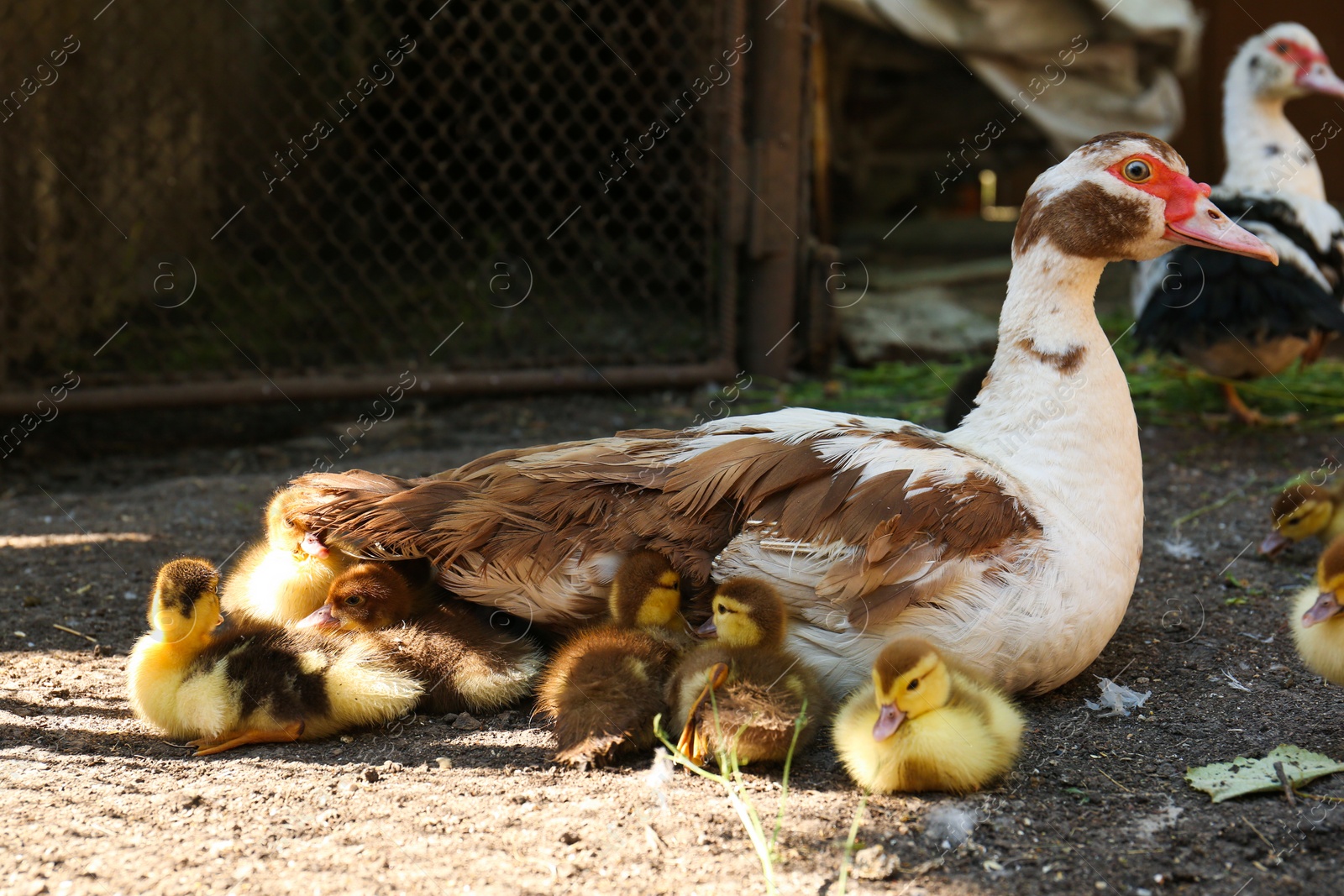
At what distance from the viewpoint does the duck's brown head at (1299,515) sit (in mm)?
3686

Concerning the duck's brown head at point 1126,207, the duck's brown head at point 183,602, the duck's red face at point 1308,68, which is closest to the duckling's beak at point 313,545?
the duck's brown head at point 183,602

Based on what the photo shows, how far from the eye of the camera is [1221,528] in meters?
4.15

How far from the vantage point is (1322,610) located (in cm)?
252

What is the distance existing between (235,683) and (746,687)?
118cm

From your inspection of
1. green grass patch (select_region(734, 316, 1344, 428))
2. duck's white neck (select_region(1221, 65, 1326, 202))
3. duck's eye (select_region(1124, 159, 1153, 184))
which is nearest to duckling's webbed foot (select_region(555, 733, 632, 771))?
duck's eye (select_region(1124, 159, 1153, 184))

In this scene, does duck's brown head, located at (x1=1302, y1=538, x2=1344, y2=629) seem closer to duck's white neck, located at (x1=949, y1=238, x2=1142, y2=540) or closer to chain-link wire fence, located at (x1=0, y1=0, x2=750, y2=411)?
duck's white neck, located at (x1=949, y1=238, x2=1142, y2=540)

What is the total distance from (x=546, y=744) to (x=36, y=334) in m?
4.51

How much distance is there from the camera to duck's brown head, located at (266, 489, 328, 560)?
294 centimetres

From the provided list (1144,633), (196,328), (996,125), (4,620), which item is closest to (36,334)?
(196,328)

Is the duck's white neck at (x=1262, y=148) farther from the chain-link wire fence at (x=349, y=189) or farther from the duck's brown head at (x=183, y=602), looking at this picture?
the duck's brown head at (x=183, y=602)

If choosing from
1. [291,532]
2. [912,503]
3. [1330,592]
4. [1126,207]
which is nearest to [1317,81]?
[1126,207]

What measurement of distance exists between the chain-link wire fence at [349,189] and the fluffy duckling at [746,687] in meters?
3.51

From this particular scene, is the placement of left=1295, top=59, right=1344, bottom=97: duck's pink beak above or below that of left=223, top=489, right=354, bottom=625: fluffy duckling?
below

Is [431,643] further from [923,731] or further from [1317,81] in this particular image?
[1317,81]
